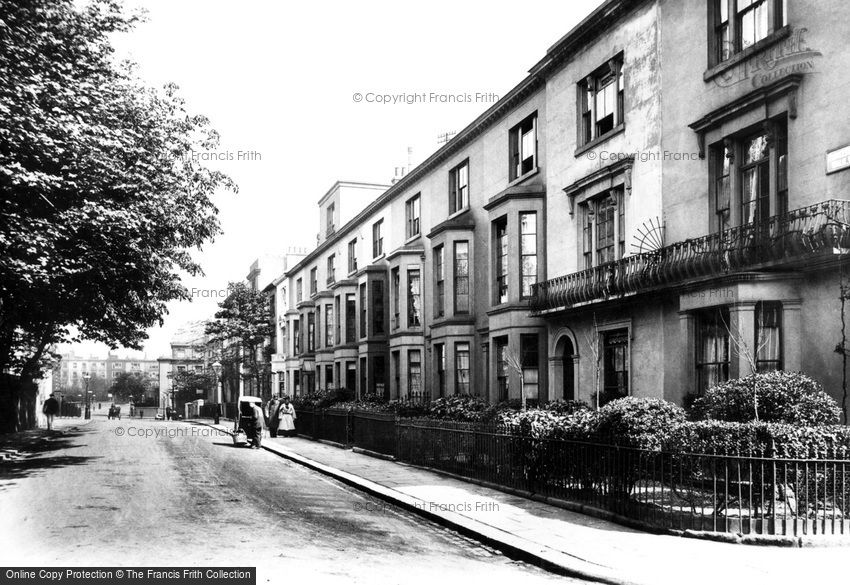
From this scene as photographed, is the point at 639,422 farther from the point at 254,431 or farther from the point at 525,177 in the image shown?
the point at 254,431

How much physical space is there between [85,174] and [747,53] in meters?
13.2

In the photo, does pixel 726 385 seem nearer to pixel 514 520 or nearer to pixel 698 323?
pixel 698 323

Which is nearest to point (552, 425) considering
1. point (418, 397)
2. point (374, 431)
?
point (374, 431)

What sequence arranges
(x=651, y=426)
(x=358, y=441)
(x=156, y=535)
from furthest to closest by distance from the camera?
(x=358, y=441) < (x=651, y=426) < (x=156, y=535)

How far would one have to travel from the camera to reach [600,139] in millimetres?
18609

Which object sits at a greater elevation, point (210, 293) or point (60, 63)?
point (60, 63)

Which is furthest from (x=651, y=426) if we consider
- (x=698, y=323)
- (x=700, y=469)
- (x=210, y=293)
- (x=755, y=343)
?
(x=210, y=293)

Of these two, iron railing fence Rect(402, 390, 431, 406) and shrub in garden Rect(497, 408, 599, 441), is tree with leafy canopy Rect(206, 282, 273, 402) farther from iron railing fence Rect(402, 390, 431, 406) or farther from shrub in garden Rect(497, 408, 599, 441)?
shrub in garden Rect(497, 408, 599, 441)

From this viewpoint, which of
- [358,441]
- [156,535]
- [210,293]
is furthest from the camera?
[210,293]

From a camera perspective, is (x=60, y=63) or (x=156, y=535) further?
(x=60, y=63)

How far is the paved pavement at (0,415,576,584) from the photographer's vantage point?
808cm

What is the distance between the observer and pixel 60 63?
15.4 meters

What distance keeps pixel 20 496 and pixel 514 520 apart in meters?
8.84

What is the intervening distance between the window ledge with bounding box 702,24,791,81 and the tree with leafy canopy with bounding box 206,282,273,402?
2085 inches
